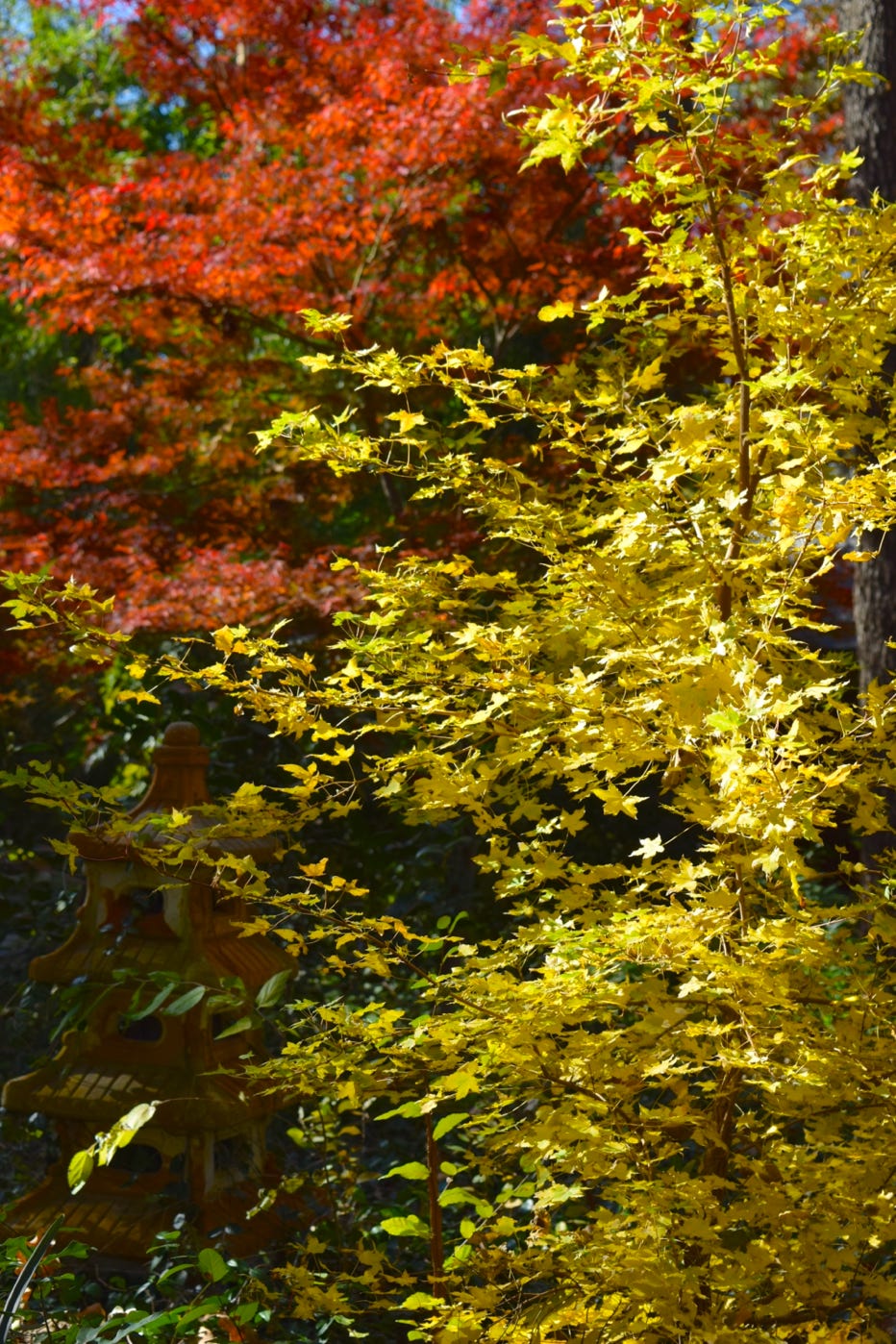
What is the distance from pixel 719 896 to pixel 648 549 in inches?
21.4

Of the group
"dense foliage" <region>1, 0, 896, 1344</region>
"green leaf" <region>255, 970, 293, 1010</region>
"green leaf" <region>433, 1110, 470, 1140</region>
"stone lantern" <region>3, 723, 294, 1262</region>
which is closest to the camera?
"dense foliage" <region>1, 0, 896, 1344</region>

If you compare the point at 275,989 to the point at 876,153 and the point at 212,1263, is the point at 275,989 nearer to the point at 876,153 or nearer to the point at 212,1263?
the point at 212,1263

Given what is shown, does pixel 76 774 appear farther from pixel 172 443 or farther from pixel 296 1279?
pixel 296 1279

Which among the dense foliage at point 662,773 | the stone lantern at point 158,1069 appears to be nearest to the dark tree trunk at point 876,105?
the dense foliage at point 662,773

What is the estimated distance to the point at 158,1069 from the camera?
3217mm

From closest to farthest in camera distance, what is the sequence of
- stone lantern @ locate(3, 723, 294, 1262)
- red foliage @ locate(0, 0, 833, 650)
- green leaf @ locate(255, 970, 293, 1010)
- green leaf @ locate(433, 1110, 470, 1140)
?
green leaf @ locate(433, 1110, 470, 1140), green leaf @ locate(255, 970, 293, 1010), stone lantern @ locate(3, 723, 294, 1262), red foliage @ locate(0, 0, 833, 650)

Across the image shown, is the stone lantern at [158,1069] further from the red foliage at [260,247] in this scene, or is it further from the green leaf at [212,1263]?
the red foliage at [260,247]

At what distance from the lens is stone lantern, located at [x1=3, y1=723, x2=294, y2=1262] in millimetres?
3119

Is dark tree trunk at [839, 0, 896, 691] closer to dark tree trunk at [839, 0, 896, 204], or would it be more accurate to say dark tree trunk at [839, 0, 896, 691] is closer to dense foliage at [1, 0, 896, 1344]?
dark tree trunk at [839, 0, 896, 204]

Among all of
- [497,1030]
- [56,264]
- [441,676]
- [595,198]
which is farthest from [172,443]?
[497,1030]

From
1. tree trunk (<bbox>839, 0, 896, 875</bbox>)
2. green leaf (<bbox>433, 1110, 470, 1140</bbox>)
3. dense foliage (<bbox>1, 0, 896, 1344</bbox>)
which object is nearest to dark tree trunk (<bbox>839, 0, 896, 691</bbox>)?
tree trunk (<bbox>839, 0, 896, 875</bbox>)

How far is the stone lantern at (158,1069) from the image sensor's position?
10.2ft

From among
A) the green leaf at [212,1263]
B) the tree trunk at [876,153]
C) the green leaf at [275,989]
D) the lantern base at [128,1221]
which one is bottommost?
the lantern base at [128,1221]

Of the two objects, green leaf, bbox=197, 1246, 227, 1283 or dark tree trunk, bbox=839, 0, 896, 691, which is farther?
dark tree trunk, bbox=839, 0, 896, 691
